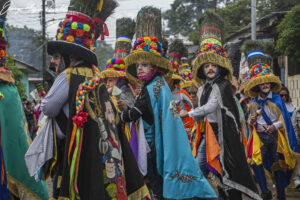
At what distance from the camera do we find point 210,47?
6289 millimetres

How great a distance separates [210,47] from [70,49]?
268cm

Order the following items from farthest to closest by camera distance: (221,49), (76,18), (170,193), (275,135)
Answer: (275,135)
(221,49)
(170,193)
(76,18)

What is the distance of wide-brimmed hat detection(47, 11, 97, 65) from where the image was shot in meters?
4.19

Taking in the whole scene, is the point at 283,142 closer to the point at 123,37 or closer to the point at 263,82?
the point at 263,82

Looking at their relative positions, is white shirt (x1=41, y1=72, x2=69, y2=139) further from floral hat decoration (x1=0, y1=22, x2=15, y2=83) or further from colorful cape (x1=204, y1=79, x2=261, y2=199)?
colorful cape (x1=204, y1=79, x2=261, y2=199)

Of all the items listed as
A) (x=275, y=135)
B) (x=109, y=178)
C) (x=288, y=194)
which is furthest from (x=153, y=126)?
(x=288, y=194)

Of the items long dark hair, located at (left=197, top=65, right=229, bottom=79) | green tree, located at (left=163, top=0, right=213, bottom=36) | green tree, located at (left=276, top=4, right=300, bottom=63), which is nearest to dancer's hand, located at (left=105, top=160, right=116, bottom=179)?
long dark hair, located at (left=197, top=65, right=229, bottom=79)

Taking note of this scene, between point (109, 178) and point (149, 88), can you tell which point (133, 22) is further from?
point (109, 178)

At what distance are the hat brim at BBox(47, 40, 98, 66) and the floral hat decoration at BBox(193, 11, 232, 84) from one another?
2336 mm

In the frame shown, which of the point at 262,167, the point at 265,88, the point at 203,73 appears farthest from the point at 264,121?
the point at 203,73

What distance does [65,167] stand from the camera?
3883 millimetres

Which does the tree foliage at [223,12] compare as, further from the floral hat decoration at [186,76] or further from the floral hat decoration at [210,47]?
the floral hat decoration at [210,47]

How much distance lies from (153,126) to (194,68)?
1.72 meters

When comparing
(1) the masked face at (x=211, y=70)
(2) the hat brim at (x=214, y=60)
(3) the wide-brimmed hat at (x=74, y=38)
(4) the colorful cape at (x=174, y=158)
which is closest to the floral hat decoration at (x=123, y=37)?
(2) the hat brim at (x=214, y=60)
